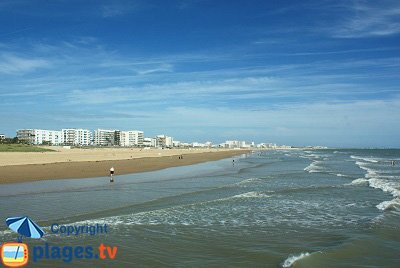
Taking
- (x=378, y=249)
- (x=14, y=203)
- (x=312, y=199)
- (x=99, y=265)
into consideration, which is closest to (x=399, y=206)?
(x=312, y=199)

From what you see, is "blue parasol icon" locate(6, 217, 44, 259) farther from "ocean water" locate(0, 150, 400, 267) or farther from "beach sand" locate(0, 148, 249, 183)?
"beach sand" locate(0, 148, 249, 183)

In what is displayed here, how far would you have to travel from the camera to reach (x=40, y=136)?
565ft

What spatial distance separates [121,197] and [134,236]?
7761mm

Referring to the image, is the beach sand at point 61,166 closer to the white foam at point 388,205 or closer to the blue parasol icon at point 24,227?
the blue parasol icon at point 24,227

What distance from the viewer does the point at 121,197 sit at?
18.4 m

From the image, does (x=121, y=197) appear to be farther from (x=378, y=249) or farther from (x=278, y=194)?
(x=378, y=249)

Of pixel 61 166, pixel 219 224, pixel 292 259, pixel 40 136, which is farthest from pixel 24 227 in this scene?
pixel 40 136

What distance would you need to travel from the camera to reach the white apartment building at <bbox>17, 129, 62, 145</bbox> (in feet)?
553

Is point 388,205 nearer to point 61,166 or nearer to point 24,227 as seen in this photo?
point 24,227

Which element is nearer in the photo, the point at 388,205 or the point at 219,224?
the point at 219,224

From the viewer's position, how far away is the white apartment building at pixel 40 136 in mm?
168625

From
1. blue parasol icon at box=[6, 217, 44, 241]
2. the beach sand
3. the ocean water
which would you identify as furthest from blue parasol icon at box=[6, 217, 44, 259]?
the beach sand

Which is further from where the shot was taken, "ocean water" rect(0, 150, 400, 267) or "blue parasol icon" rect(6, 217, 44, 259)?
"ocean water" rect(0, 150, 400, 267)

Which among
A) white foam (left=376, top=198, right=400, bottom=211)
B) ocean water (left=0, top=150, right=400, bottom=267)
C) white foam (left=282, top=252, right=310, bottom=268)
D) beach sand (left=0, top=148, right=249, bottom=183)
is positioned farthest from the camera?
beach sand (left=0, top=148, right=249, bottom=183)
